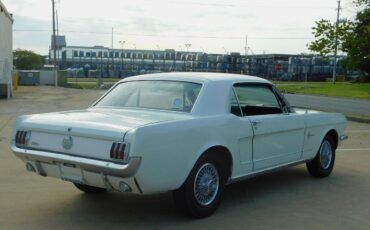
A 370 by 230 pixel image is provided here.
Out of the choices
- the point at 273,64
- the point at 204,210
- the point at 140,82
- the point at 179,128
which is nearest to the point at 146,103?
the point at 140,82

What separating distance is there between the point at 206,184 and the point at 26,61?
252 feet

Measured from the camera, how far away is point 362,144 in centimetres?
1105

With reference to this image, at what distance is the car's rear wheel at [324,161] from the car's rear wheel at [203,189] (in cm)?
228

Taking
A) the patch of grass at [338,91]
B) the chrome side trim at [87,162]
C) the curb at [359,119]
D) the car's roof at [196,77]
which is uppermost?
the car's roof at [196,77]

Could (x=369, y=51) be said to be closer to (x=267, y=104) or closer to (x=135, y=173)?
(x=267, y=104)

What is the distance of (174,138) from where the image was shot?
Result: 4.86 m

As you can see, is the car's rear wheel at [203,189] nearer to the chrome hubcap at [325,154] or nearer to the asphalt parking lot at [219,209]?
the asphalt parking lot at [219,209]

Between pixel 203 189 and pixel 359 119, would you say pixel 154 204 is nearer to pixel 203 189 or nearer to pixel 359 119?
pixel 203 189

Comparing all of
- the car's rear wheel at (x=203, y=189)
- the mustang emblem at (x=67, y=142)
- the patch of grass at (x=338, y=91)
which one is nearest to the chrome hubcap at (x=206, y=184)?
the car's rear wheel at (x=203, y=189)

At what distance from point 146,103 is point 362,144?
6761 millimetres

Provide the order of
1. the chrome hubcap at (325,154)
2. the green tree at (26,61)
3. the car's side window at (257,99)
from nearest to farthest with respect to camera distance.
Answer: the car's side window at (257,99) < the chrome hubcap at (325,154) < the green tree at (26,61)

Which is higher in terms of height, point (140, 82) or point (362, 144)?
point (140, 82)

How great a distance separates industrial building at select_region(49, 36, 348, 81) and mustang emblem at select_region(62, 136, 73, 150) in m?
54.3

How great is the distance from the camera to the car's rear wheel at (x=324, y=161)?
7.40 metres
